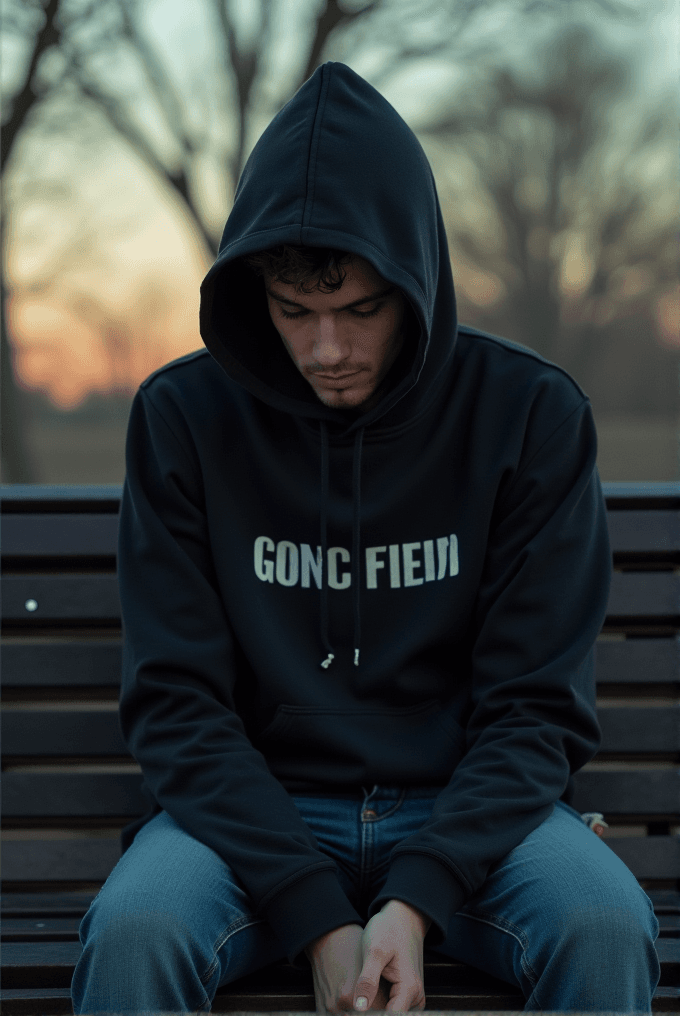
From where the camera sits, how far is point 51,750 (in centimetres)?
232

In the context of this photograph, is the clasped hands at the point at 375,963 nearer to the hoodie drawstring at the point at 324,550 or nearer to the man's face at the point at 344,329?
the hoodie drawstring at the point at 324,550

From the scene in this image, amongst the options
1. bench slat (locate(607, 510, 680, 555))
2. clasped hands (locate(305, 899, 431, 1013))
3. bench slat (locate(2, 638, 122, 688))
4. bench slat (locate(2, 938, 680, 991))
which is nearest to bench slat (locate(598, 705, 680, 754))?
bench slat (locate(607, 510, 680, 555))

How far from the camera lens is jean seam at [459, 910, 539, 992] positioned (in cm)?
146

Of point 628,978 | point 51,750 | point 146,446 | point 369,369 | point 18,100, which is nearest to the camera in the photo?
point 628,978

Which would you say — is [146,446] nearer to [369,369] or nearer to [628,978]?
[369,369]

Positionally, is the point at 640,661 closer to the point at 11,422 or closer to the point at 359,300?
the point at 359,300

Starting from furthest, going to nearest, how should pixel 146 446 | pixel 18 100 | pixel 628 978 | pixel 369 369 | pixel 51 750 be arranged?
pixel 18 100 → pixel 51 750 → pixel 146 446 → pixel 369 369 → pixel 628 978

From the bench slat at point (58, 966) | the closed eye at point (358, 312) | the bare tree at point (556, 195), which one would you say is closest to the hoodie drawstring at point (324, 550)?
the closed eye at point (358, 312)

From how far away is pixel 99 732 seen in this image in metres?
2.33

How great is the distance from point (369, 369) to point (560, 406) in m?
0.39

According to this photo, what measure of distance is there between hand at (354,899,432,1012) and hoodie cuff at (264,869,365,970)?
5cm

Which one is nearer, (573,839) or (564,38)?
(573,839)

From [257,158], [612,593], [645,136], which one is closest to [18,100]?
[645,136]

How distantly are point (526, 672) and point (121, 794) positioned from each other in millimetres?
1086
